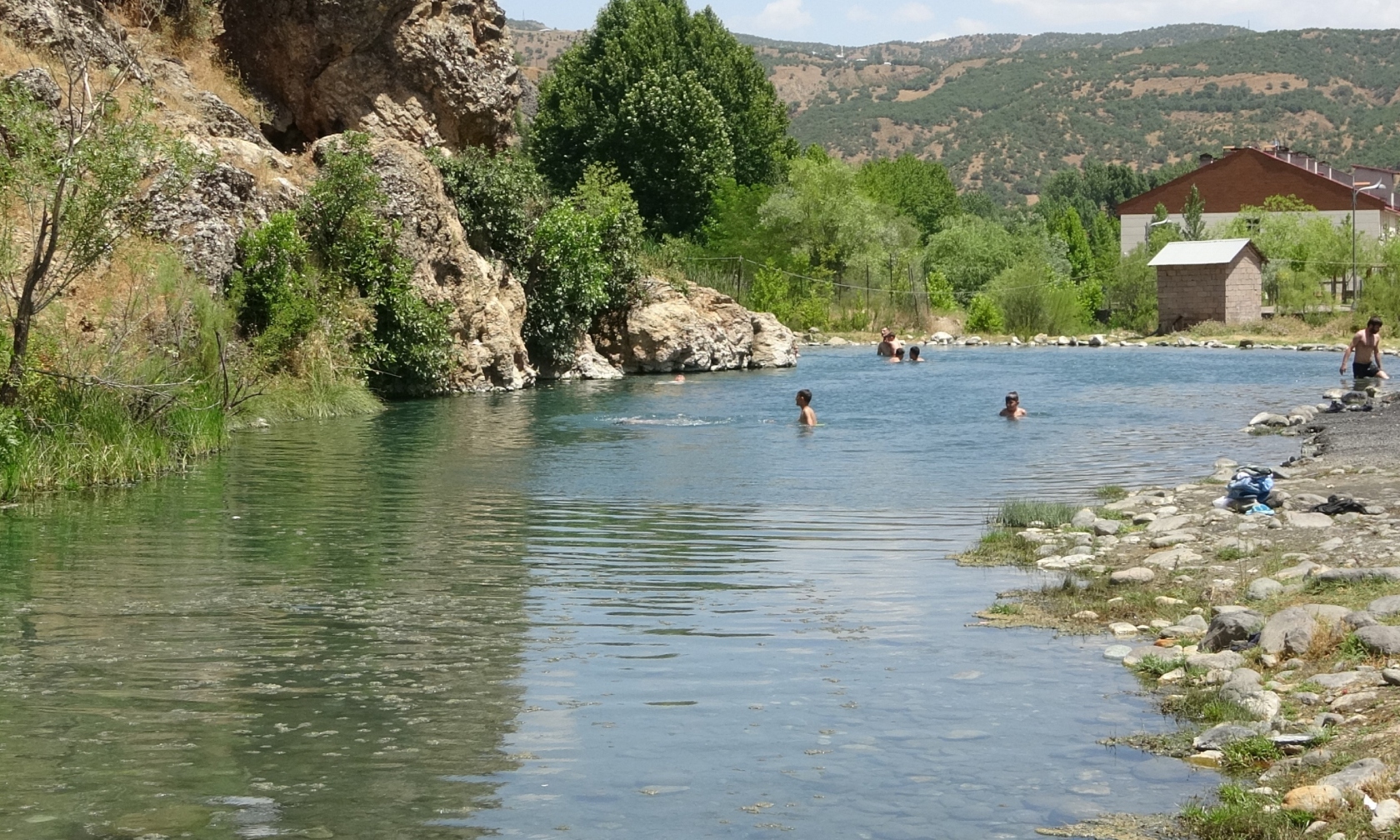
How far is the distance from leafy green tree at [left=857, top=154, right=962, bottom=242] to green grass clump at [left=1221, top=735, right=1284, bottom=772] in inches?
3549

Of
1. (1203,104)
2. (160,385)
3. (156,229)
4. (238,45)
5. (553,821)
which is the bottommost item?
(553,821)

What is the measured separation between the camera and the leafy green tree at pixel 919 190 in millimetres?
99500

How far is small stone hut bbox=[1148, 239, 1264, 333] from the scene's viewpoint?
68938 mm

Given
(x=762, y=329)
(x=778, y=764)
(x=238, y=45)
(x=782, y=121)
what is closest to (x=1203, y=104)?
(x=782, y=121)

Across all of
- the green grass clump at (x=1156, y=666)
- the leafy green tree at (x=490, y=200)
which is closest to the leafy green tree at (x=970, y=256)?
the leafy green tree at (x=490, y=200)

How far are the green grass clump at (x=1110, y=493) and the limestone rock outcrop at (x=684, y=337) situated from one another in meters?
31.2

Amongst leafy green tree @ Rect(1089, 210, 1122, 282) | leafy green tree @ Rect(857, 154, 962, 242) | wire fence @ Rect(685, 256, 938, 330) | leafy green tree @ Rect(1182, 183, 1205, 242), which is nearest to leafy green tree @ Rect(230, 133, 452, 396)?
wire fence @ Rect(685, 256, 938, 330)

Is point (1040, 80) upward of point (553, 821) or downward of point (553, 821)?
upward

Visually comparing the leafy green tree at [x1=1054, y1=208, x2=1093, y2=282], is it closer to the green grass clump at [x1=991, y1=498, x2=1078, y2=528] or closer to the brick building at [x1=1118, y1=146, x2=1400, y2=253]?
the brick building at [x1=1118, y1=146, x2=1400, y2=253]

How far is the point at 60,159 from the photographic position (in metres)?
16.4

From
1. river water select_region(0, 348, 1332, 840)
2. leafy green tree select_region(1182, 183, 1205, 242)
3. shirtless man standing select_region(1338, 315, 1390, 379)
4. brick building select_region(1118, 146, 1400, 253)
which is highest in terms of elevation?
brick building select_region(1118, 146, 1400, 253)

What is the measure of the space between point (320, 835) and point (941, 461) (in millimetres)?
15996

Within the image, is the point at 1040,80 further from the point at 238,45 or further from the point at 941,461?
the point at 941,461

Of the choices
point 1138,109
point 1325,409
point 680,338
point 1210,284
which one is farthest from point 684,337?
point 1138,109
